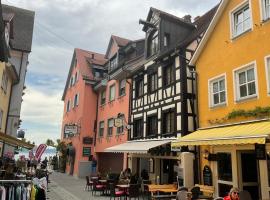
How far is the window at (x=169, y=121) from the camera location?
16.6m

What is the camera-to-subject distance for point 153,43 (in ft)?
65.0

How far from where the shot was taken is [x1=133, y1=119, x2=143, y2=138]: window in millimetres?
20469

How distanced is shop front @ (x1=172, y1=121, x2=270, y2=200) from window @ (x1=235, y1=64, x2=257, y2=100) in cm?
136

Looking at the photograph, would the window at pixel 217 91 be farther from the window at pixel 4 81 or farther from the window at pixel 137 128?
the window at pixel 4 81

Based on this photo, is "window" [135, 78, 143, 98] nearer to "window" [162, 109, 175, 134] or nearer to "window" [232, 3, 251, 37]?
"window" [162, 109, 175, 134]

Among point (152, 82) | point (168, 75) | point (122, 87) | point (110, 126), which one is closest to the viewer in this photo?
point (168, 75)

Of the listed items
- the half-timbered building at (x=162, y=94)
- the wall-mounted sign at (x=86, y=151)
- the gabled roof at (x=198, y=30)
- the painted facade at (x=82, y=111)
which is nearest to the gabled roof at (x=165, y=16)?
the half-timbered building at (x=162, y=94)

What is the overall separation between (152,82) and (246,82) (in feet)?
26.4

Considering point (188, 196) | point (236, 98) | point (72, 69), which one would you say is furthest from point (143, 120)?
point (72, 69)

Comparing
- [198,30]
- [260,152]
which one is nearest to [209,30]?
[198,30]

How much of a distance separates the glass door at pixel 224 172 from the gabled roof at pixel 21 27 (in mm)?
18384

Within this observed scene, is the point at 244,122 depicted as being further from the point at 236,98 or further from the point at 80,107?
the point at 80,107

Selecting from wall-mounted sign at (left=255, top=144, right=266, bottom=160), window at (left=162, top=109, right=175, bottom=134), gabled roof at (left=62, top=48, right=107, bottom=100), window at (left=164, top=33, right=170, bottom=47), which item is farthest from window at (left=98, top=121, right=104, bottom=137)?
wall-mounted sign at (left=255, top=144, right=266, bottom=160)

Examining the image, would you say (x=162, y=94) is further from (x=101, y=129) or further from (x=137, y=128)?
(x=101, y=129)
